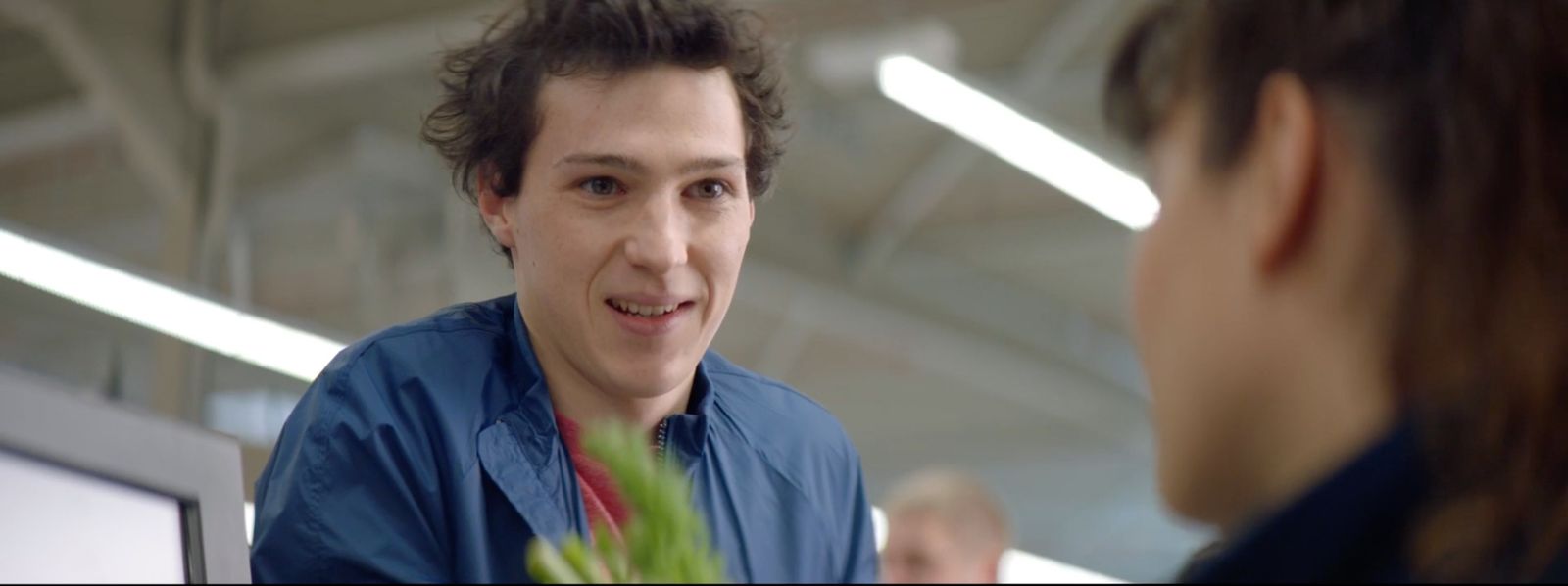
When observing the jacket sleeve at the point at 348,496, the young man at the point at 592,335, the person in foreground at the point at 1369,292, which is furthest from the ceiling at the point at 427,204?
the person in foreground at the point at 1369,292

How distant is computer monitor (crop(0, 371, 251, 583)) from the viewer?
98 cm

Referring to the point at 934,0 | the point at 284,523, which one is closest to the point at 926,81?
the point at 934,0

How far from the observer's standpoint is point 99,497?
1014 millimetres

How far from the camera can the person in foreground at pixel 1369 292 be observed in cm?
82

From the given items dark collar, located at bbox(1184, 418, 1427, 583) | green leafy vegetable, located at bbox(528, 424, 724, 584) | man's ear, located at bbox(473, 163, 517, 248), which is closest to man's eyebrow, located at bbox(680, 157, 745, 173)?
man's ear, located at bbox(473, 163, 517, 248)

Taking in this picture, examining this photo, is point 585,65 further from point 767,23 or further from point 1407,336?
point 1407,336

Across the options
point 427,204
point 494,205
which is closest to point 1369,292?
point 494,205

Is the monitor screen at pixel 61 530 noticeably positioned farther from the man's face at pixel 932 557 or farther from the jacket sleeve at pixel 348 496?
the man's face at pixel 932 557

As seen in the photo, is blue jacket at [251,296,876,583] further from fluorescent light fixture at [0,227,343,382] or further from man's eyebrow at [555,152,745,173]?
fluorescent light fixture at [0,227,343,382]

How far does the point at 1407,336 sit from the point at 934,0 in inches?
283

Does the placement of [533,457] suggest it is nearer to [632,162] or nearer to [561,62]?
[632,162]

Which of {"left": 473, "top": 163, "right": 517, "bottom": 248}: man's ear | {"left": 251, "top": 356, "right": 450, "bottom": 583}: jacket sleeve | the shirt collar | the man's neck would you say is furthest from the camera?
{"left": 473, "top": 163, "right": 517, "bottom": 248}: man's ear

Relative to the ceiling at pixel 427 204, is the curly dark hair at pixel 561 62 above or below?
below

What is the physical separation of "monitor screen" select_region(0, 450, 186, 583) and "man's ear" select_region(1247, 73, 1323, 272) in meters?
0.62
